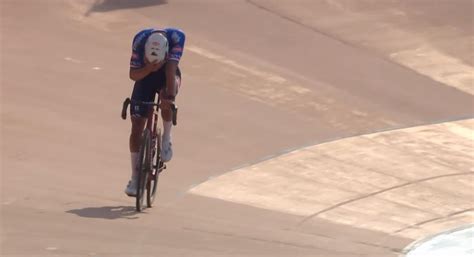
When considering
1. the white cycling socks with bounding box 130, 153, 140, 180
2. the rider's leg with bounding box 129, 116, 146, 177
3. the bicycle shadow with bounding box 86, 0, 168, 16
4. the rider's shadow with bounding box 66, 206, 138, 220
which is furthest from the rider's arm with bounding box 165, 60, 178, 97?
the bicycle shadow with bounding box 86, 0, 168, 16

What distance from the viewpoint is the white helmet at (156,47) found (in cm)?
905

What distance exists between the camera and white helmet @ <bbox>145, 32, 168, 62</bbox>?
905 cm

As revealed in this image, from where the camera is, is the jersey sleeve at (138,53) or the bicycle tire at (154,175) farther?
the bicycle tire at (154,175)

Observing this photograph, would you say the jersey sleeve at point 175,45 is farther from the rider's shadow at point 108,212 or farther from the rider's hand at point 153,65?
the rider's shadow at point 108,212

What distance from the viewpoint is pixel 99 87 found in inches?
514

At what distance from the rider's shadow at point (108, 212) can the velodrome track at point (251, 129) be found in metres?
0.02

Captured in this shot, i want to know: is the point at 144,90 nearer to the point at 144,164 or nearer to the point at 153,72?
the point at 153,72

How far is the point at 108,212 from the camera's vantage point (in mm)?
9203

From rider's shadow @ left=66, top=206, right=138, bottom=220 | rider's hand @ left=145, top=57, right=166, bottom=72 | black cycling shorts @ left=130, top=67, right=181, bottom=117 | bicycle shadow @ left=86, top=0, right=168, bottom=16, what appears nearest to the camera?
rider's shadow @ left=66, top=206, right=138, bottom=220

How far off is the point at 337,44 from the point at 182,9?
230 cm

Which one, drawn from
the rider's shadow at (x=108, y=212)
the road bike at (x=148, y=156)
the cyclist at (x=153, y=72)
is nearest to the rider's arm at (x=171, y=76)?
the cyclist at (x=153, y=72)

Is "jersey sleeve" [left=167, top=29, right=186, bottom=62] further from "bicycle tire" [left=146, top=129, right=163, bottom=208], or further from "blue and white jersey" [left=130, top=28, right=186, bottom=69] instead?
"bicycle tire" [left=146, top=129, right=163, bottom=208]

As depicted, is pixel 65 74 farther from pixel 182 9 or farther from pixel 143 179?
pixel 143 179

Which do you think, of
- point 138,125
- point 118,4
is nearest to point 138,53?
point 138,125
